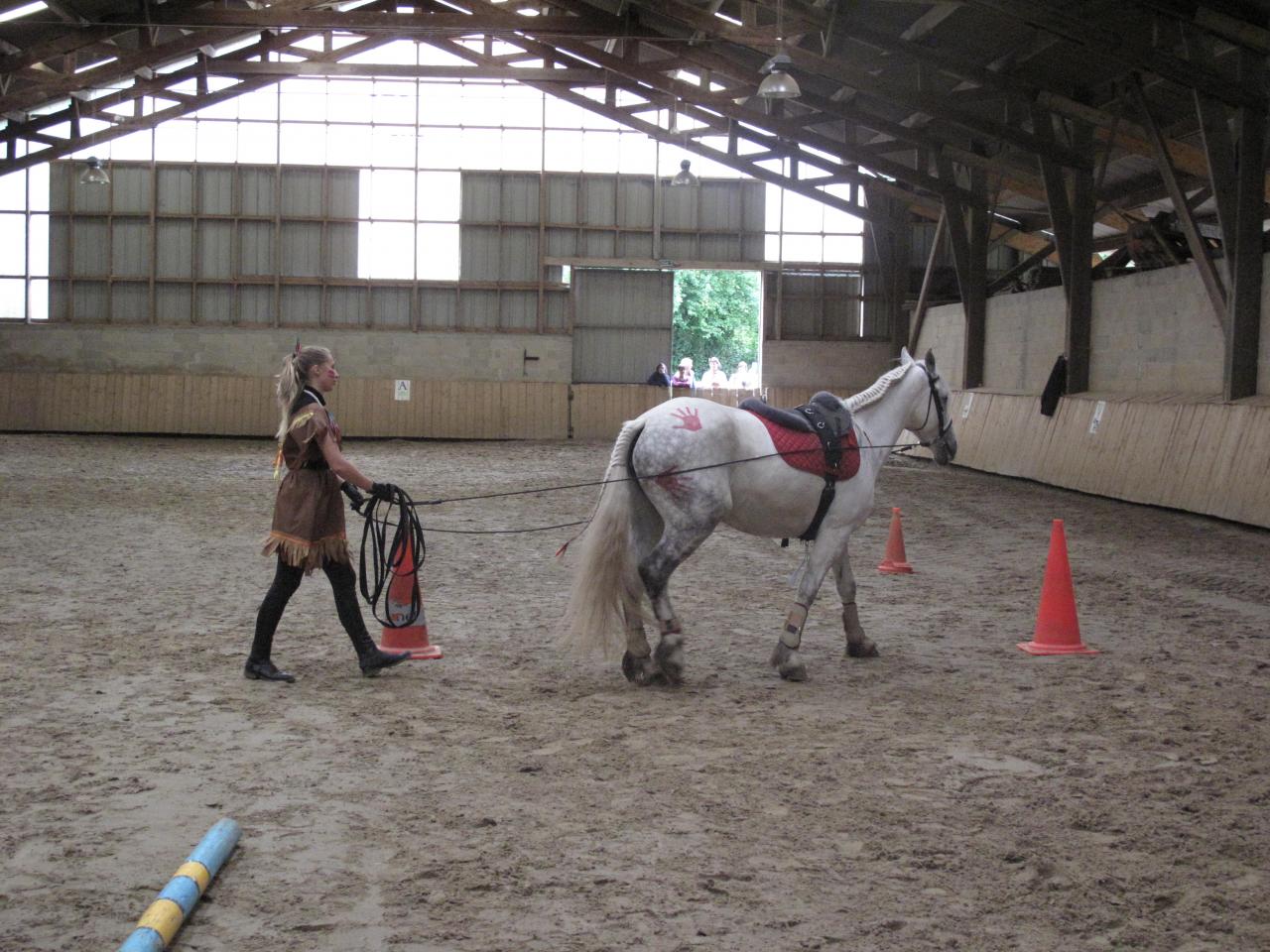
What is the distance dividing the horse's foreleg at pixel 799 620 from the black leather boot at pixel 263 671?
2.33 metres

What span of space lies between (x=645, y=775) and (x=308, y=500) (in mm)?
2203

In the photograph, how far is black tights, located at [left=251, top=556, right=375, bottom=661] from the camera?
5.98 meters

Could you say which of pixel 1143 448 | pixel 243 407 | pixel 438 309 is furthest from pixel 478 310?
pixel 1143 448

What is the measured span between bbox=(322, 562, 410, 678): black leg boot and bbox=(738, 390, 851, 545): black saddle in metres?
2.13

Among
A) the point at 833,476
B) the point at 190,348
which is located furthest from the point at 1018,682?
the point at 190,348

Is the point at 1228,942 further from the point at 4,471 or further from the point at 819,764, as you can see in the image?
the point at 4,471

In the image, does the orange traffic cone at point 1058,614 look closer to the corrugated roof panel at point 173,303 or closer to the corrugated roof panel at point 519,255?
the corrugated roof panel at point 519,255

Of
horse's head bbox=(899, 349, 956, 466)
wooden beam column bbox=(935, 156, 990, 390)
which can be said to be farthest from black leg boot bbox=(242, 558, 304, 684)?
wooden beam column bbox=(935, 156, 990, 390)

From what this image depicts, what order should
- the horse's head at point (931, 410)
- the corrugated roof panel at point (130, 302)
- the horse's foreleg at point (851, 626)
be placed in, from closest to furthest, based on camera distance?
the horse's foreleg at point (851, 626)
the horse's head at point (931, 410)
the corrugated roof panel at point (130, 302)

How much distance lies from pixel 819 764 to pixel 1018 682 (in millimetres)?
1845

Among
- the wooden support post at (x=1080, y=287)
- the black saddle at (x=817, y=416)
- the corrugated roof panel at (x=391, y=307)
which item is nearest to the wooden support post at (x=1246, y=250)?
the wooden support post at (x=1080, y=287)

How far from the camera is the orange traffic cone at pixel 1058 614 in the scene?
6918 mm

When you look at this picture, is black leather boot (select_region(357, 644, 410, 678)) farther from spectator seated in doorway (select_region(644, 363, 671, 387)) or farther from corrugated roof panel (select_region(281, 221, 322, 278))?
corrugated roof panel (select_region(281, 221, 322, 278))

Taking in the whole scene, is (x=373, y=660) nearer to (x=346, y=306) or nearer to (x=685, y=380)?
(x=346, y=306)
